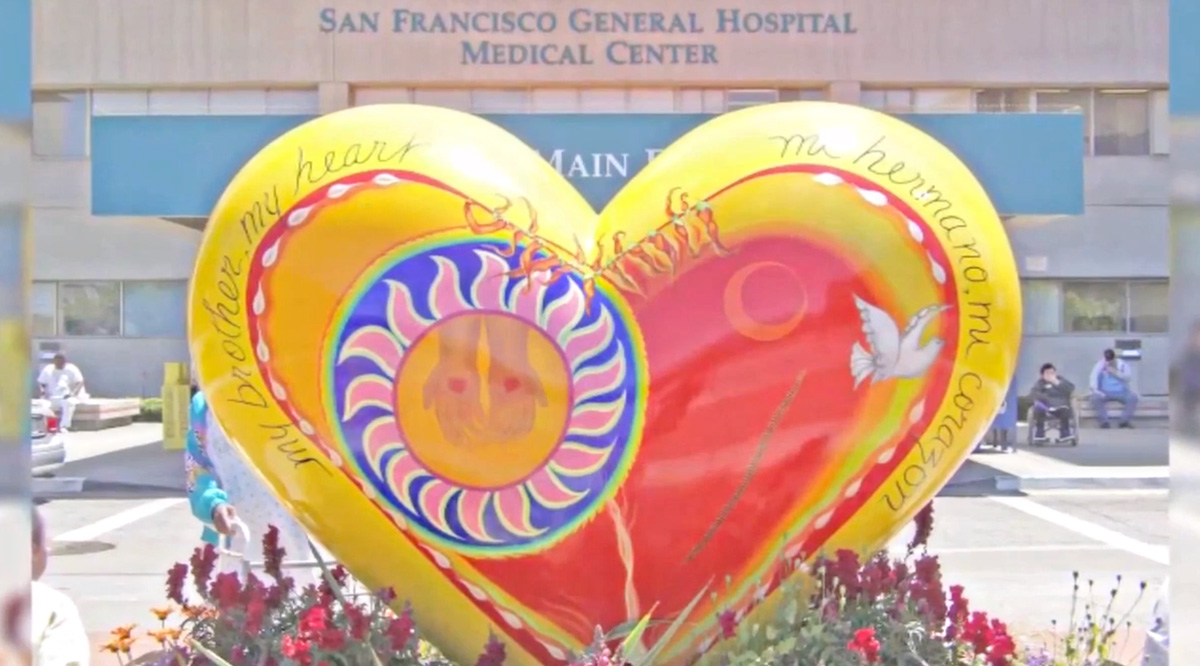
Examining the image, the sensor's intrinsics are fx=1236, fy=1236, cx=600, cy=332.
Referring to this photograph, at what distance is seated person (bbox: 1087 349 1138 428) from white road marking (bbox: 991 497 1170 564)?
Answer: 7663mm

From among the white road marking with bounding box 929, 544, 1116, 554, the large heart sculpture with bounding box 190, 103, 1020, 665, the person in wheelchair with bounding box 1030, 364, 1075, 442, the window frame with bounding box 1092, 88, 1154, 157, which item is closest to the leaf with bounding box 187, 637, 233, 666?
the large heart sculpture with bounding box 190, 103, 1020, 665

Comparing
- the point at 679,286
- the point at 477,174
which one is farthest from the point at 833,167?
the point at 477,174

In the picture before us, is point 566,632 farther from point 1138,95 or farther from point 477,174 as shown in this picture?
point 1138,95

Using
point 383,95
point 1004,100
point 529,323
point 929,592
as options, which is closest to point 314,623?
point 529,323

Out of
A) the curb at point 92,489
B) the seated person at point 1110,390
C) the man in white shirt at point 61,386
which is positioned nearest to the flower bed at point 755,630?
the curb at point 92,489

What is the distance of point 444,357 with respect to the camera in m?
3.20

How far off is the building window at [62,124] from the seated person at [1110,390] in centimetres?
1751

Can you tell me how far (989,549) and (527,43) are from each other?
44.5 ft

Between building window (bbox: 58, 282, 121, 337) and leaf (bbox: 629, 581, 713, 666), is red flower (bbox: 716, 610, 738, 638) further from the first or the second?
building window (bbox: 58, 282, 121, 337)

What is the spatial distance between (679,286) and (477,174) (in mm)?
603

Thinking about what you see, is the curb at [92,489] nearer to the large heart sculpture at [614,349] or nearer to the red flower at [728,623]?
the large heart sculpture at [614,349]

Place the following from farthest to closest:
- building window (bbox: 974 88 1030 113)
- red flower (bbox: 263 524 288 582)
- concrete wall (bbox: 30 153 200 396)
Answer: concrete wall (bbox: 30 153 200 396)
building window (bbox: 974 88 1030 113)
red flower (bbox: 263 524 288 582)

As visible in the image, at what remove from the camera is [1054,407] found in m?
16.8

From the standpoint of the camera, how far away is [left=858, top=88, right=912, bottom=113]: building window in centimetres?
2147
